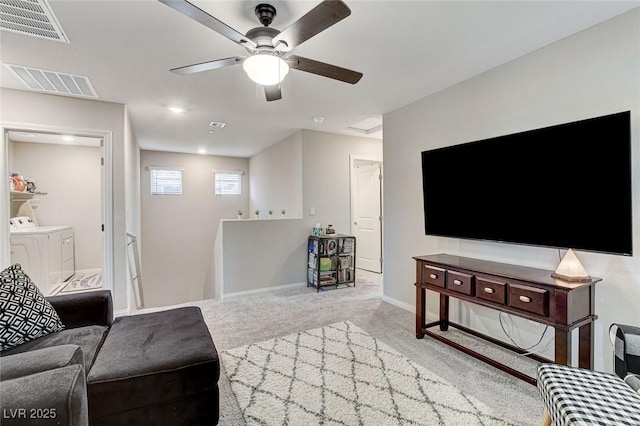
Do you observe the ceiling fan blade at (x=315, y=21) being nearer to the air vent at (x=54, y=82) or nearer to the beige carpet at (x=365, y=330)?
the beige carpet at (x=365, y=330)

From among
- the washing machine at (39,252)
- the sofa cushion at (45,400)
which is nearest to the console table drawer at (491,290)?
the sofa cushion at (45,400)

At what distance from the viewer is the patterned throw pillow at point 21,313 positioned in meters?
1.66

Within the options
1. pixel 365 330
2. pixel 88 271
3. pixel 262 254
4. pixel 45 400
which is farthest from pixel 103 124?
pixel 365 330

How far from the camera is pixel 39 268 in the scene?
13.2 ft

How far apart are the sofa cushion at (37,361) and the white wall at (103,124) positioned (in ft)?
8.04

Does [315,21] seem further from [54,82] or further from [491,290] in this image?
[54,82]

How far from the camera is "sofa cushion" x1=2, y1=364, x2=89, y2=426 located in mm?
872

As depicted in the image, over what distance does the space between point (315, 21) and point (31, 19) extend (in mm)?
1911

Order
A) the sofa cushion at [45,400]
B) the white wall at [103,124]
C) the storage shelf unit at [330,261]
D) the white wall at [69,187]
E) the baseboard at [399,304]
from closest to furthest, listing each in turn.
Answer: the sofa cushion at [45,400] → the white wall at [103,124] → the baseboard at [399,304] → the storage shelf unit at [330,261] → the white wall at [69,187]

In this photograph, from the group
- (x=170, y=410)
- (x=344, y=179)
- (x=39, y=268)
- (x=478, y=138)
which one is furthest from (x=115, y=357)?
(x=344, y=179)

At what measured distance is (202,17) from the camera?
4.70 ft

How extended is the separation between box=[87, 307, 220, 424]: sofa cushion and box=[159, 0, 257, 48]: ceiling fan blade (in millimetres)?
1698

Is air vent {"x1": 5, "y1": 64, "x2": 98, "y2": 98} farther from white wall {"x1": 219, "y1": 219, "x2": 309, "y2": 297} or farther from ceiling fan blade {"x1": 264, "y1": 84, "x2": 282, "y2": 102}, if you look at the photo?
white wall {"x1": 219, "y1": 219, "x2": 309, "y2": 297}

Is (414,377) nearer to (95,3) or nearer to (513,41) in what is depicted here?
(513,41)
